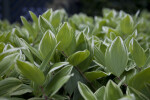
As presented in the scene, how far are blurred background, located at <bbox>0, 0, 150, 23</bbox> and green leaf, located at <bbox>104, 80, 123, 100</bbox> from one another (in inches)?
214

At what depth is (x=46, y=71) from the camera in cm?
73

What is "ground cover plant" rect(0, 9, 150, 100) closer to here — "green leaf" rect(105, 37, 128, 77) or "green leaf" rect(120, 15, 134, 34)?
"green leaf" rect(105, 37, 128, 77)

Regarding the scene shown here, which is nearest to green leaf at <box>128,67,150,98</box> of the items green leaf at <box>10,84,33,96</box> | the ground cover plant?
the ground cover plant

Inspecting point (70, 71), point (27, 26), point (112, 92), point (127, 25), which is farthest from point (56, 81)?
point (127, 25)

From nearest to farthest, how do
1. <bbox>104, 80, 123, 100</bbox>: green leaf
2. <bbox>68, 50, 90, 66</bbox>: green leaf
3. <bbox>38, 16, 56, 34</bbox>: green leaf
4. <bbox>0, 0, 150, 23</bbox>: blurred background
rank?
1. <bbox>104, 80, 123, 100</bbox>: green leaf
2. <bbox>68, 50, 90, 66</bbox>: green leaf
3. <bbox>38, 16, 56, 34</bbox>: green leaf
4. <bbox>0, 0, 150, 23</bbox>: blurred background

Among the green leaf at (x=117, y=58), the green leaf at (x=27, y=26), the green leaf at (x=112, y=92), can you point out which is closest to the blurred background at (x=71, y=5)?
the green leaf at (x=27, y=26)

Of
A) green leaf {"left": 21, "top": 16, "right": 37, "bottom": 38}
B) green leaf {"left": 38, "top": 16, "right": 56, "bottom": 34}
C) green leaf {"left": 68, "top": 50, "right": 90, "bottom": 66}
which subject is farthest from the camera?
green leaf {"left": 21, "top": 16, "right": 37, "bottom": 38}

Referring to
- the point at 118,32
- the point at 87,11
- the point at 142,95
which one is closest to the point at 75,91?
the point at 142,95

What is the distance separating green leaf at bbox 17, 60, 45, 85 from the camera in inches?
24.8

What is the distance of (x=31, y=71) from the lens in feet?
2.11

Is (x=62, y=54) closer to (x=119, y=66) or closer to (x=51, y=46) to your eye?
(x=51, y=46)

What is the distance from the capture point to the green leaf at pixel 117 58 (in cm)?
73

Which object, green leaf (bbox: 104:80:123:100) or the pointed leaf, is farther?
the pointed leaf

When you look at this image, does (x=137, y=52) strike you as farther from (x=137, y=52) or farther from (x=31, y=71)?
(x=31, y=71)
